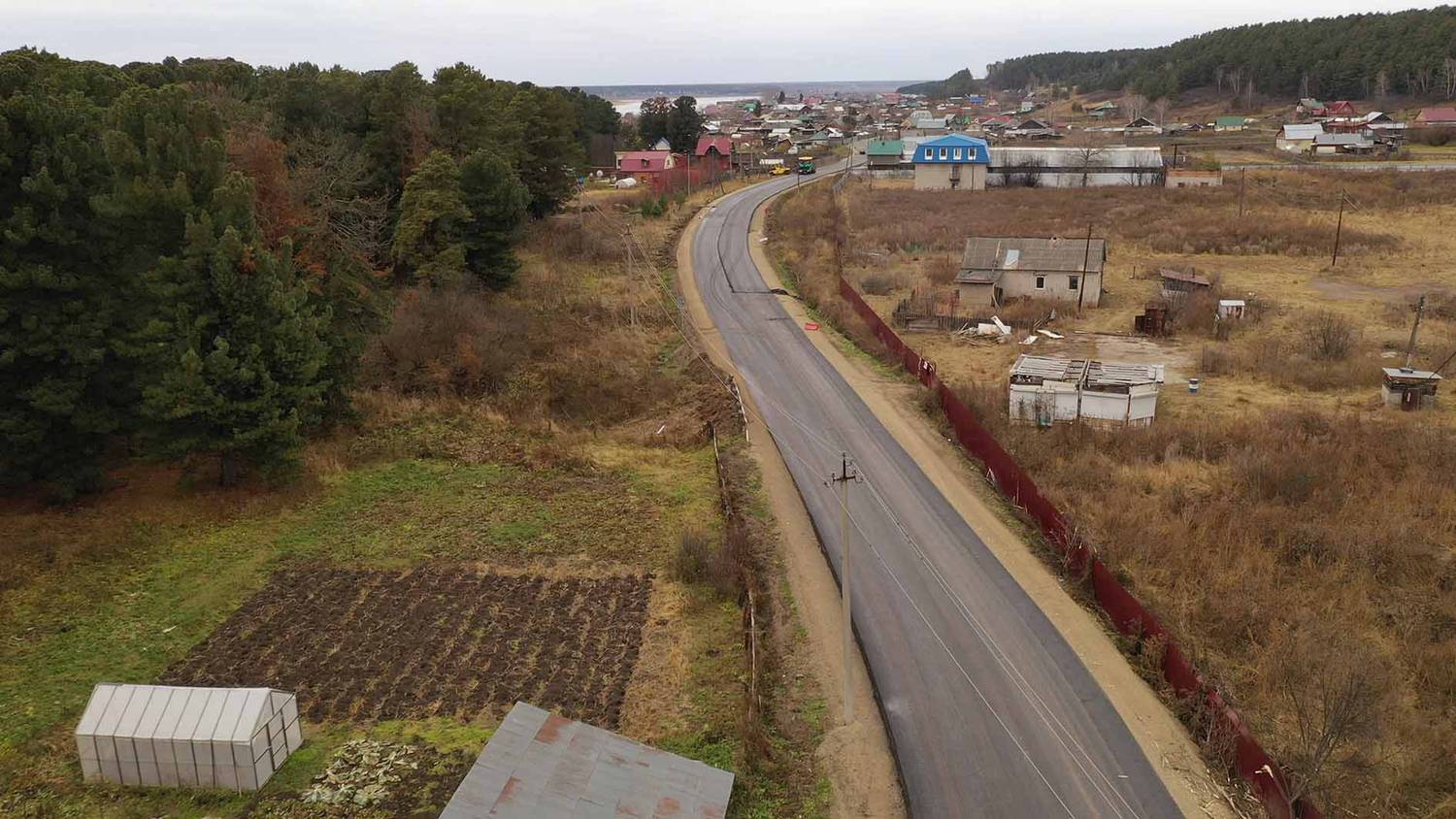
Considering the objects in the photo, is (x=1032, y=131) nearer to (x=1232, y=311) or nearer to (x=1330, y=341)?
(x=1232, y=311)

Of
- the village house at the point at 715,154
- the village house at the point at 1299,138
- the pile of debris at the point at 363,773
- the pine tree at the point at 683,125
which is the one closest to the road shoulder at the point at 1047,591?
the pile of debris at the point at 363,773

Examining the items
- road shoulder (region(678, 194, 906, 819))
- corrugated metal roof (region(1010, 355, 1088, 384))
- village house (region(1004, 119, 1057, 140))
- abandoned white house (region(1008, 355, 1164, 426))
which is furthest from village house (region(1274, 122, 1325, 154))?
road shoulder (region(678, 194, 906, 819))

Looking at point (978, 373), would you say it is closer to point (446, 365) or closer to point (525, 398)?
point (525, 398)

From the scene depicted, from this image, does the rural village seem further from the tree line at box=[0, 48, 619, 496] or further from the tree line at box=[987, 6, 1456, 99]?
the tree line at box=[987, 6, 1456, 99]

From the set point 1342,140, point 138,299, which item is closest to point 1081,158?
point 1342,140

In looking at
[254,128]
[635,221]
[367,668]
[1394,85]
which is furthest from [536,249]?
[1394,85]

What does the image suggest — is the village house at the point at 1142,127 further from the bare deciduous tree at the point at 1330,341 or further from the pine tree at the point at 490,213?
the pine tree at the point at 490,213
